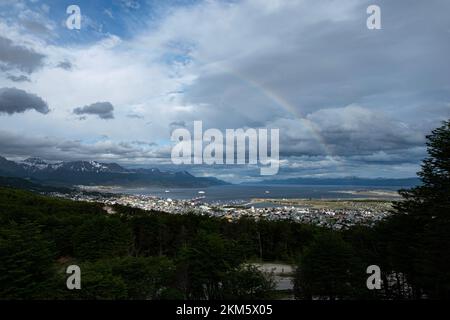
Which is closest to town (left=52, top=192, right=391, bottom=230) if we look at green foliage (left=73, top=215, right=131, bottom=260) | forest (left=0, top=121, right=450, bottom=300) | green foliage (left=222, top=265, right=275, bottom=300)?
green foliage (left=73, top=215, right=131, bottom=260)

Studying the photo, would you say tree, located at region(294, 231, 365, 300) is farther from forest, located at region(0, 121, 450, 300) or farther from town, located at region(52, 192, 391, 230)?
town, located at region(52, 192, 391, 230)

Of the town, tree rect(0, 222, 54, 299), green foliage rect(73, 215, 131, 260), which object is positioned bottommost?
the town

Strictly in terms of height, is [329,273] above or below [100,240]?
above

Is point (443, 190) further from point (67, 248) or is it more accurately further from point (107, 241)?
point (67, 248)

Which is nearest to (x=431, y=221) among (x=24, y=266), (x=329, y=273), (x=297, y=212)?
(x=329, y=273)

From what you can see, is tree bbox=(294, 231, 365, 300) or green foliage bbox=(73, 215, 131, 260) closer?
tree bbox=(294, 231, 365, 300)

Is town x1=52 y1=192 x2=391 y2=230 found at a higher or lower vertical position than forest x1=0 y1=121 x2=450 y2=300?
lower

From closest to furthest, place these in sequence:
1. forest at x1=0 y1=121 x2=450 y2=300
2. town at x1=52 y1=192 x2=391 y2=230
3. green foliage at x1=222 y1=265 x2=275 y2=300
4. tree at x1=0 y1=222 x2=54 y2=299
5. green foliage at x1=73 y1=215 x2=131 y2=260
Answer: tree at x1=0 y1=222 x2=54 y2=299 < forest at x1=0 y1=121 x2=450 y2=300 < green foliage at x1=222 y1=265 x2=275 y2=300 < green foliage at x1=73 y1=215 x2=131 y2=260 < town at x1=52 y1=192 x2=391 y2=230

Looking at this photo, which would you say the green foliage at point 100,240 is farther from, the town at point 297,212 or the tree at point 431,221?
the town at point 297,212

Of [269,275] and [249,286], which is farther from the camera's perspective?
[269,275]

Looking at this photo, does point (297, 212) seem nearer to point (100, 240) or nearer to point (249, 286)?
point (100, 240)
